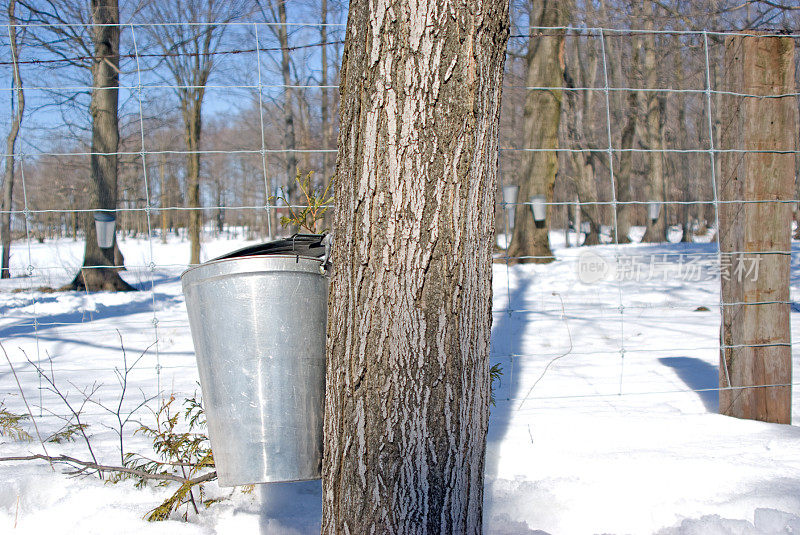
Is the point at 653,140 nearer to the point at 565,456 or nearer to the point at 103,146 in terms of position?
the point at 103,146

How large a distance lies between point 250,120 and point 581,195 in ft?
34.2

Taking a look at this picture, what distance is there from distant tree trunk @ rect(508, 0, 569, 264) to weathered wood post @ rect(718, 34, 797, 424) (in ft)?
26.8

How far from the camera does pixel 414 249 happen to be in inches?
56.0

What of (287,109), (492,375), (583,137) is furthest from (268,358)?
(583,137)

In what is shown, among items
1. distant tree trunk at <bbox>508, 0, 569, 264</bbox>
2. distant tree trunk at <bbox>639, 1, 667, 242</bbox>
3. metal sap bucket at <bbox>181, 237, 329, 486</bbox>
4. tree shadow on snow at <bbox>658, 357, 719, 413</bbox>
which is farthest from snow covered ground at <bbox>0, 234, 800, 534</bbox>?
distant tree trunk at <bbox>639, 1, 667, 242</bbox>

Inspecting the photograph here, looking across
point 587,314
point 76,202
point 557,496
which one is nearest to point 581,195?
point 587,314

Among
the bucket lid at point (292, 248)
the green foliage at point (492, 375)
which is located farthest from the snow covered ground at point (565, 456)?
the bucket lid at point (292, 248)

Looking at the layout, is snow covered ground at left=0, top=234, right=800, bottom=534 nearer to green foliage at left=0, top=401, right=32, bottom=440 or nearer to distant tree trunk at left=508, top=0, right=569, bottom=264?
green foliage at left=0, top=401, right=32, bottom=440

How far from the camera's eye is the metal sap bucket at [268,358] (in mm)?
1753

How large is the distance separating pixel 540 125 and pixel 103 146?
7763mm

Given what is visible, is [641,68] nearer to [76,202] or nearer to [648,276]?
[648,276]

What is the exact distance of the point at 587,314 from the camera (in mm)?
7152

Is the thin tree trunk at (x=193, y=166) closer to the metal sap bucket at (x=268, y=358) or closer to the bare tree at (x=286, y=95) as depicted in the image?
the bare tree at (x=286, y=95)

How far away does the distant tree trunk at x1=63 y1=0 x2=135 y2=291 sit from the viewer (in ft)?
31.6
